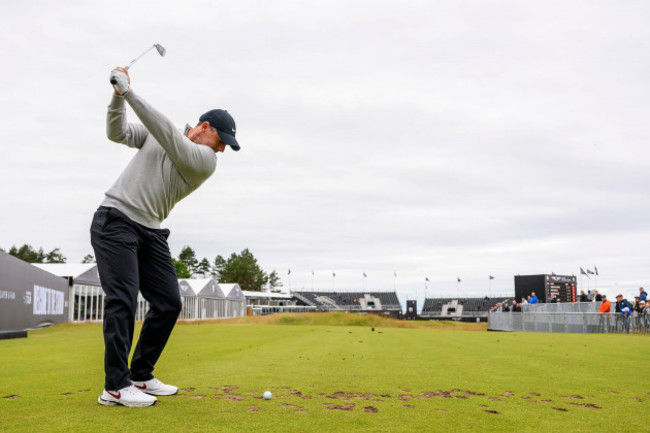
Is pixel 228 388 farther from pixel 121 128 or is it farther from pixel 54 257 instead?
pixel 54 257

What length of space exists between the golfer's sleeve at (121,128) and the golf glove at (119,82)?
25 centimetres

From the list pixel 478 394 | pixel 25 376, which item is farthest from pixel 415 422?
pixel 25 376

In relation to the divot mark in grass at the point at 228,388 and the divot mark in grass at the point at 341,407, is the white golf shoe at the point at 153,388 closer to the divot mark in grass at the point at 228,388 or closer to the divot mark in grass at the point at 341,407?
the divot mark in grass at the point at 228,388

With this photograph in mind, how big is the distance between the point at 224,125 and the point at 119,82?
901 millimetres

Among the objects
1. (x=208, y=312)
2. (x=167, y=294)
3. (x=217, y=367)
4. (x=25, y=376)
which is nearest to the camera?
(x=167, y=294)

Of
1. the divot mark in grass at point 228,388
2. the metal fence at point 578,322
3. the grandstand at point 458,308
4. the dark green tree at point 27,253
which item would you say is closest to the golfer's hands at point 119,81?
the divot mark in grass at point 228,388

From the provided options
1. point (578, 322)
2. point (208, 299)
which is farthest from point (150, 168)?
point (208, 299)

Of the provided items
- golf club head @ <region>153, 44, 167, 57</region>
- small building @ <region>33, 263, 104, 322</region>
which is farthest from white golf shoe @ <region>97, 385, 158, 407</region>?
small building @ <region>33, 263, 104, 322</region>

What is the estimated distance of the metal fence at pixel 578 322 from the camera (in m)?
21.9

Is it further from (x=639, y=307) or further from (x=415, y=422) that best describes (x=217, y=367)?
(x=639, y=307)

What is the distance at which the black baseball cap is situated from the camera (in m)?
4.19

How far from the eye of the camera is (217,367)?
660 cm

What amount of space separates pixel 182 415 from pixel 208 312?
190ft

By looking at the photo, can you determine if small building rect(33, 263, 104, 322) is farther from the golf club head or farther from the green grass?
the golf club head
